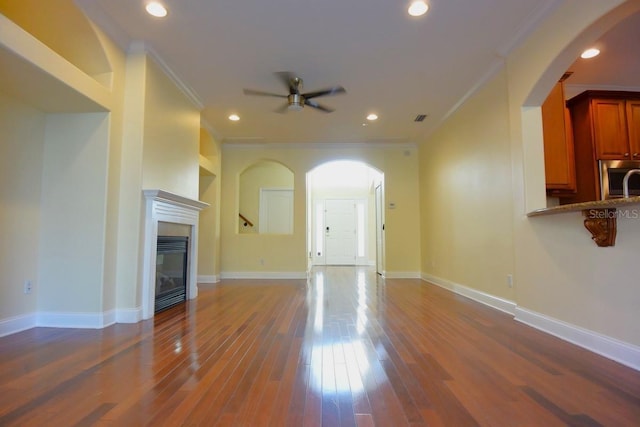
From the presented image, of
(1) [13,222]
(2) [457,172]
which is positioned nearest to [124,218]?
(1) [13,222]

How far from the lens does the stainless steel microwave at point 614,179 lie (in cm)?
325

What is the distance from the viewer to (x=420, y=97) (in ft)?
14.2

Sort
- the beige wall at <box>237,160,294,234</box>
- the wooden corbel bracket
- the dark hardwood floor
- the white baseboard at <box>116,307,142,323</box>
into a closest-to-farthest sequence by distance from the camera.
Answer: the dark hardwood floor → the wooden corbel bracket → the white baseboard at <box>116,307,142,323</box> → the beige wall at <box>237,160,294,234</box>

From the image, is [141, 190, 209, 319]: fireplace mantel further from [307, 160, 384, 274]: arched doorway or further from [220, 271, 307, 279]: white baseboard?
[307, 160, 384, 274]: arched doorway

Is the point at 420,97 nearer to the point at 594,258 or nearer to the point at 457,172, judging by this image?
the point at 457,172

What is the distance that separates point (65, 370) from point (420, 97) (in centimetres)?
441

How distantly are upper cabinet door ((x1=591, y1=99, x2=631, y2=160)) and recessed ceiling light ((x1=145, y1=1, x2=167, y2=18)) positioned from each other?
4.18m

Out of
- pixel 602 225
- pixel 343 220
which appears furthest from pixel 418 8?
pixel 343 220

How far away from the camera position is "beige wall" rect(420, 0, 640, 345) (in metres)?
2.08

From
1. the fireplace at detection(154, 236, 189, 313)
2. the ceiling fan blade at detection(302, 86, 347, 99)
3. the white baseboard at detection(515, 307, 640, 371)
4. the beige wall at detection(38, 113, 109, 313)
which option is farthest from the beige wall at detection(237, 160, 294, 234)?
the white baseboard at detection(515, 307, 640, 371)

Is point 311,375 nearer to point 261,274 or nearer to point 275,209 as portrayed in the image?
point 261,274

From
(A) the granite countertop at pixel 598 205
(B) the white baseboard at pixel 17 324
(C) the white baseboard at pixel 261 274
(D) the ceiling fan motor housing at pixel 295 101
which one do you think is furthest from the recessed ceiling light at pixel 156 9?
(C) the white baseboard at pixel 261 274

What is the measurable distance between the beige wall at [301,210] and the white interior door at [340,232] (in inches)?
135

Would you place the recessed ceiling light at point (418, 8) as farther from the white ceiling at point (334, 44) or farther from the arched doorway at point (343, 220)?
the arched doorway at point (343, 220)
